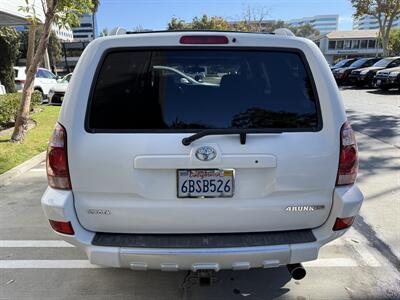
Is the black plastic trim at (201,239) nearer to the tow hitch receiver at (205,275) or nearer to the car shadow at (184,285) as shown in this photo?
the tow hitch receiver at (205,275)

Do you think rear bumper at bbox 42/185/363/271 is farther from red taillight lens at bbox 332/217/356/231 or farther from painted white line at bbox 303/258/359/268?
painted white line at bbox 303/258/359/268

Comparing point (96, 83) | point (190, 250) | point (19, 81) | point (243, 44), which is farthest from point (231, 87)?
point (19, 81)

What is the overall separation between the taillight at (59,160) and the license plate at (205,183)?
74 cm

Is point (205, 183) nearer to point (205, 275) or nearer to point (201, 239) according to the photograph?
point (201, 239)

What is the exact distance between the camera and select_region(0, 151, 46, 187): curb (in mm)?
6094

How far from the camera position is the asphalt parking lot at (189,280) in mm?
3158

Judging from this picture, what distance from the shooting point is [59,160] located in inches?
99.7

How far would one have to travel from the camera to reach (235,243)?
2.51 meters

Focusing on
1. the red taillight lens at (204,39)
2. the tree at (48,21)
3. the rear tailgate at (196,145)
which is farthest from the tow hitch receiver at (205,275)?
the tree at (48,21)

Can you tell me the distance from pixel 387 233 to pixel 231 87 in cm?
269

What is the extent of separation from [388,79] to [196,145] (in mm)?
19485

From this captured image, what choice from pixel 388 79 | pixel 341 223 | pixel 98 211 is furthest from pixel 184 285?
pixel 388 79

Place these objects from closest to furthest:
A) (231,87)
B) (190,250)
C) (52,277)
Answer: (190,250), (231,87), (52,277)

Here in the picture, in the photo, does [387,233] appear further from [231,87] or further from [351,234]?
[231,87]
